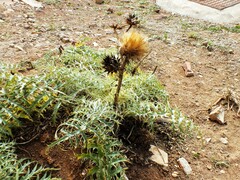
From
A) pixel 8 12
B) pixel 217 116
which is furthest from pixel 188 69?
pixel 8 12

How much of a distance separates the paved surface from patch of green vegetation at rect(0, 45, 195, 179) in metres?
3.03

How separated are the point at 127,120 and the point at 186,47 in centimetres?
205

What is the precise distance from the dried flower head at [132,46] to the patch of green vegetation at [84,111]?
0.35 meters

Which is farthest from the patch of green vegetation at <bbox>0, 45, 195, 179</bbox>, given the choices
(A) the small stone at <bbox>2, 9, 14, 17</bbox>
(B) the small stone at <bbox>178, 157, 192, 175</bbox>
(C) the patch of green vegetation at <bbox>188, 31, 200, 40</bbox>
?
(A) the small stone at <bbox>2, 9, 14, 17</bbox>

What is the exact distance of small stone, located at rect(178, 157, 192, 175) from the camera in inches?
78.3

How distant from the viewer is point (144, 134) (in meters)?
1.93

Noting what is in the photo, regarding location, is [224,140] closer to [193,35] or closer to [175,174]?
[175,174]

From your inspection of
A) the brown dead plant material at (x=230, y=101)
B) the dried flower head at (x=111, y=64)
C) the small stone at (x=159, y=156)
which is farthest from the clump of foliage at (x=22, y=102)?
the brown dead plant material at (x=230, y=101)

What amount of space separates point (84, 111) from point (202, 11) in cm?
378

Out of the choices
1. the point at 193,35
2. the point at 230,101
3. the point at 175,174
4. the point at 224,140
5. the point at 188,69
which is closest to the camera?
the point at 175,174

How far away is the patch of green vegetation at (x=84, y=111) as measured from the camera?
5.31ft

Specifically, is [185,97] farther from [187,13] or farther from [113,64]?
[187,13]

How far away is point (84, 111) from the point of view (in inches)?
71.2

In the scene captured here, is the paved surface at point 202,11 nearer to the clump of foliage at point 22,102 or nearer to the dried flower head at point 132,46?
the dried flower head at point 132,46
